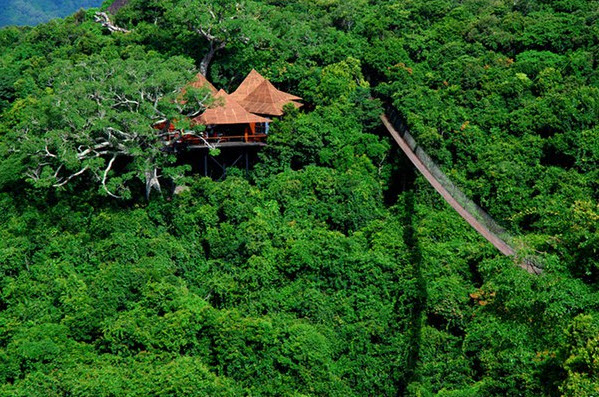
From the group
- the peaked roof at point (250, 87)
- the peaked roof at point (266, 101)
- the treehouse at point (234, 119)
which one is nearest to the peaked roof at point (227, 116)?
the treehouse at point (234, 119)

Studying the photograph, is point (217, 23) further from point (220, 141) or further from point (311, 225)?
point (311, 225)

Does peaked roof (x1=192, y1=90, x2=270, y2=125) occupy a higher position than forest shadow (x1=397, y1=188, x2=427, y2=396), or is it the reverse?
peaked roof (x1=192, y1=90, x2=270, y2=125)

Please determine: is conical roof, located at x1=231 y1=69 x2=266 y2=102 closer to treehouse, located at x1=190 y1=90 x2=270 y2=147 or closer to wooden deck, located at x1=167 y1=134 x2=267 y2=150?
treehouse, located at x1=190 y1=90 x2=270 y2=147

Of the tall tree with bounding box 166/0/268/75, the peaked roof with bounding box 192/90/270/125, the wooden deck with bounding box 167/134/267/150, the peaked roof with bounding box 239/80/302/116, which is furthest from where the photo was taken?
the tall tree with bounding box 166/0/268/75

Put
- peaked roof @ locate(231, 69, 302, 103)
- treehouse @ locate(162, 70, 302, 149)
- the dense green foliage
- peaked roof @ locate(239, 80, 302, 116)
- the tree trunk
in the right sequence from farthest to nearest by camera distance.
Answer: the dense green foliage → the tree trunk → peaked roof @ locate(231, 69, 302, 103) → peaked roof @ locate(239, 80, 302, 116) → treehouse @ locate(162, 70, 302, 149)

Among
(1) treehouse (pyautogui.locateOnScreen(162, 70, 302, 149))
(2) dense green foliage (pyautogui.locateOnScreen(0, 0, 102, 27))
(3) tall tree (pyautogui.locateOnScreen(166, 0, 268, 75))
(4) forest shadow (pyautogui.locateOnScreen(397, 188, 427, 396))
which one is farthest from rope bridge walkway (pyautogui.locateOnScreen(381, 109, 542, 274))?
(2) dense green foliage (pyautogui.locateOnScreen(0, 0, 102, 27))

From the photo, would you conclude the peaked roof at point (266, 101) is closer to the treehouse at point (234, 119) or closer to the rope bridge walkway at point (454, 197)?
the treehouse at point (234, 119)

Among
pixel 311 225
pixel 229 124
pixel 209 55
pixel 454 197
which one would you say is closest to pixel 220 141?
pixel 229 124
